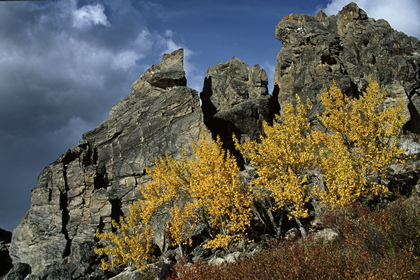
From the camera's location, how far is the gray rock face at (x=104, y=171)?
39294 mm

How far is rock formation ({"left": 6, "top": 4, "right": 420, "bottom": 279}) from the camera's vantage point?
40.2m

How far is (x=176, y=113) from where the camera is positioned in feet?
153

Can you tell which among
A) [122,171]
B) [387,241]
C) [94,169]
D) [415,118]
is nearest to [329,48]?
[415,118]

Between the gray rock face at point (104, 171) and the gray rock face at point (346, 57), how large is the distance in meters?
17.2

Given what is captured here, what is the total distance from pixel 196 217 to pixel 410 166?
16.1m

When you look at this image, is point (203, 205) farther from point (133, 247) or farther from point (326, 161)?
point (133, 247)

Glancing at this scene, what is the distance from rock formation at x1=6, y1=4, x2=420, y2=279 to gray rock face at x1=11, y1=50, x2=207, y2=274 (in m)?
0.14

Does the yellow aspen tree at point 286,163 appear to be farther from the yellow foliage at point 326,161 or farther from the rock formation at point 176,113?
the rock formation at point 176,113

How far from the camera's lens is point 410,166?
74.8 feet

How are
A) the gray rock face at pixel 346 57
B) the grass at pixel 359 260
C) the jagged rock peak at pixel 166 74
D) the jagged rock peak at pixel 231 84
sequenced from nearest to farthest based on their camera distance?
the grass at pixel 359 260, the gray rock face at pixel 346 57, the jagged rock peak at pixel 166 74, the jagged rock peak at pixel 231 84

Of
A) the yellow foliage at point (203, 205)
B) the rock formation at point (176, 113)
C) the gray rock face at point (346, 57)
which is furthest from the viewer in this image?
the gray rock face at point (346, 57)

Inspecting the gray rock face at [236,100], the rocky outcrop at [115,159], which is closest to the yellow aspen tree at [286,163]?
the rocky outcrop at [115,159]

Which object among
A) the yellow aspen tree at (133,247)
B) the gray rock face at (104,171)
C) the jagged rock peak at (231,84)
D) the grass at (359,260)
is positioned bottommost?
the grass at (359,260)

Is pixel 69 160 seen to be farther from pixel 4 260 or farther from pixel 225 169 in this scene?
pixel 225 169
